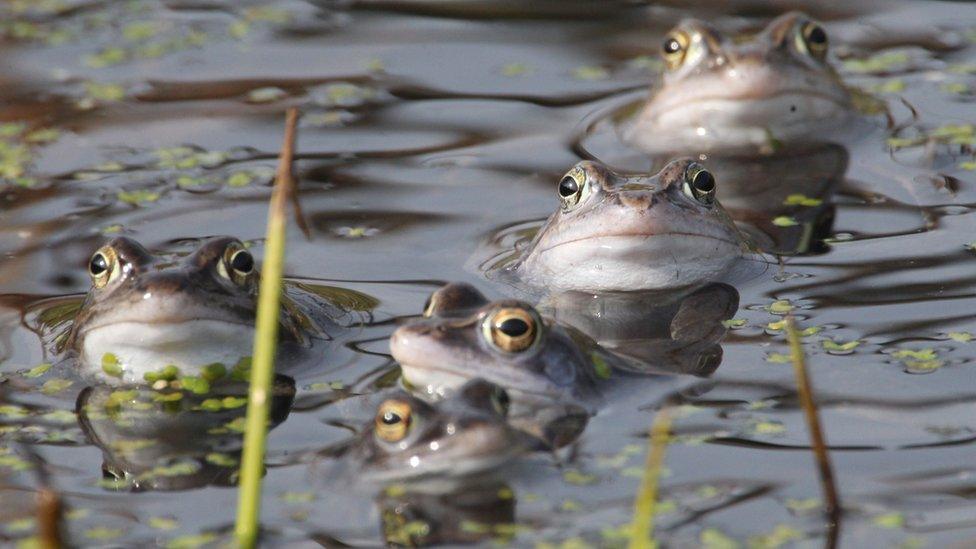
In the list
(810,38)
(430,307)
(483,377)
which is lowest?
(483,377)

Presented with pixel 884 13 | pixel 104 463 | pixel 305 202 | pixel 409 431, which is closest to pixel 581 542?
pixel 409 431

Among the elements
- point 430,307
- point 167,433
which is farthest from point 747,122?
point 167,433

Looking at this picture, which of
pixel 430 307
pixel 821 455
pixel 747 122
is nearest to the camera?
pixel 821 455

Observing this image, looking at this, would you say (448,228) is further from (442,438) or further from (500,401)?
(442,438)

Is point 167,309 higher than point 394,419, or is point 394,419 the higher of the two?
point 394,419

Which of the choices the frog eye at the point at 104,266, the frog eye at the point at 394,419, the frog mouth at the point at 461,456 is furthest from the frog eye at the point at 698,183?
the frog eye at the point at 104,266

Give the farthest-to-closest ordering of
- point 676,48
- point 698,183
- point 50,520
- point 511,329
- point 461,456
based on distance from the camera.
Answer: point 676,48 → point 698,183 → point 511,329 → point 461,456 → point 50,520
